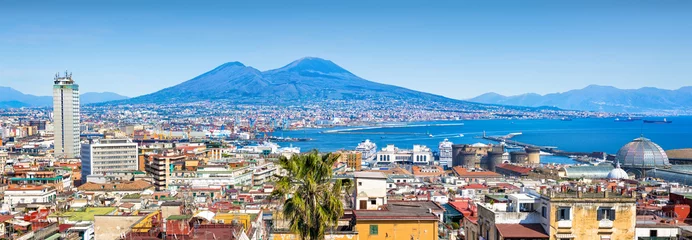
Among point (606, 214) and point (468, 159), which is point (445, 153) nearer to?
point (468, 159)

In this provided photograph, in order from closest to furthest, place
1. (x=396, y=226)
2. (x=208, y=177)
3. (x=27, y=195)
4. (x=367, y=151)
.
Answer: (x=396, y=226) → (x=27, y=195) → (x=208, y=177) → (x=367, y=151)

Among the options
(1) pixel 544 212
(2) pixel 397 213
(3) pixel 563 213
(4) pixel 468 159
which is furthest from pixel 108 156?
(3) pixel 563 213

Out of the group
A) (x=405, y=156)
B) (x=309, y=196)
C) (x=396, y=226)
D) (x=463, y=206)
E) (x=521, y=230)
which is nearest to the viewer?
(x=309, y=196)

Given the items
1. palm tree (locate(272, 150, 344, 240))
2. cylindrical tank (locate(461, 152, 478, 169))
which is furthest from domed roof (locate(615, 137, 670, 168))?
palm tree (locate(272, 150, 344, 240))

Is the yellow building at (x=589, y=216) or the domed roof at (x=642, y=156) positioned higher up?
the yellow building at (x=589, y=216)

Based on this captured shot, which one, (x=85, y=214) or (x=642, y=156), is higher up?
(x=85, y=214)

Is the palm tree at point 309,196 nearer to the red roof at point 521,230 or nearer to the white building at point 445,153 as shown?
the red roof at point 521,230

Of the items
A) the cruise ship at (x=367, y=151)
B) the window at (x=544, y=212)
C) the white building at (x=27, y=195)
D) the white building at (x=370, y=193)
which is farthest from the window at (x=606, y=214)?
the cruise ship at (x=367, y=151)
